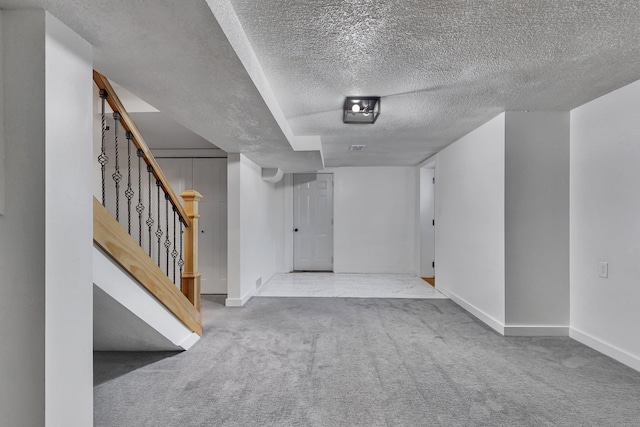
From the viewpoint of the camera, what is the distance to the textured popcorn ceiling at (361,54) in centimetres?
160

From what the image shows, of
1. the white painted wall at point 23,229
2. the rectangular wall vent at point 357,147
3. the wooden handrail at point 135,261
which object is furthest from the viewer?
the rectangular wall vent at point 357,147

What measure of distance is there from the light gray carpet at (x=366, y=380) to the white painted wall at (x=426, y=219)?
9.85 feet

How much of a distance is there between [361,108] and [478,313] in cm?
262

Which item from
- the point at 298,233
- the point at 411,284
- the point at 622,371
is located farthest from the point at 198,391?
the point at 298,233

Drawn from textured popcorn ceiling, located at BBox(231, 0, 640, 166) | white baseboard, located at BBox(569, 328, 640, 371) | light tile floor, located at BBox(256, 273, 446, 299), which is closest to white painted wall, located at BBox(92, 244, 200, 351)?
textured popcorn ceiling, located at BBox(231, 0, 640, 166)

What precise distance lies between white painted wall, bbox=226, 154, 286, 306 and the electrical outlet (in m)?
3.74

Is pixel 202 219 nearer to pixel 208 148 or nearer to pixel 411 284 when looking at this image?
pixel 208 148

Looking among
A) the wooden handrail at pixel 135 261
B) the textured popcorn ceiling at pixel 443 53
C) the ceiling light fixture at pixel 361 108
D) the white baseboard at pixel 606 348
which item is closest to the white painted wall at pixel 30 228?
the wooden handrail at pixel 135 261

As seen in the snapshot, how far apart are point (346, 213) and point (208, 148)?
3.06 metres

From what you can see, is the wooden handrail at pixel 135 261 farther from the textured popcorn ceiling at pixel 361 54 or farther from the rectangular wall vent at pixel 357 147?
the rectangular wall vent at pixel 357 147

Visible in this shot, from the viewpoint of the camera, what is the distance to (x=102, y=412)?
6.62ft

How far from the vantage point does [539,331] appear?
10.8ft

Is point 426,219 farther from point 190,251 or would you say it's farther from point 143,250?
point 143,250

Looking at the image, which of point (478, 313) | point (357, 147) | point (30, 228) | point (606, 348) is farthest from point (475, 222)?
point (30, 228)
